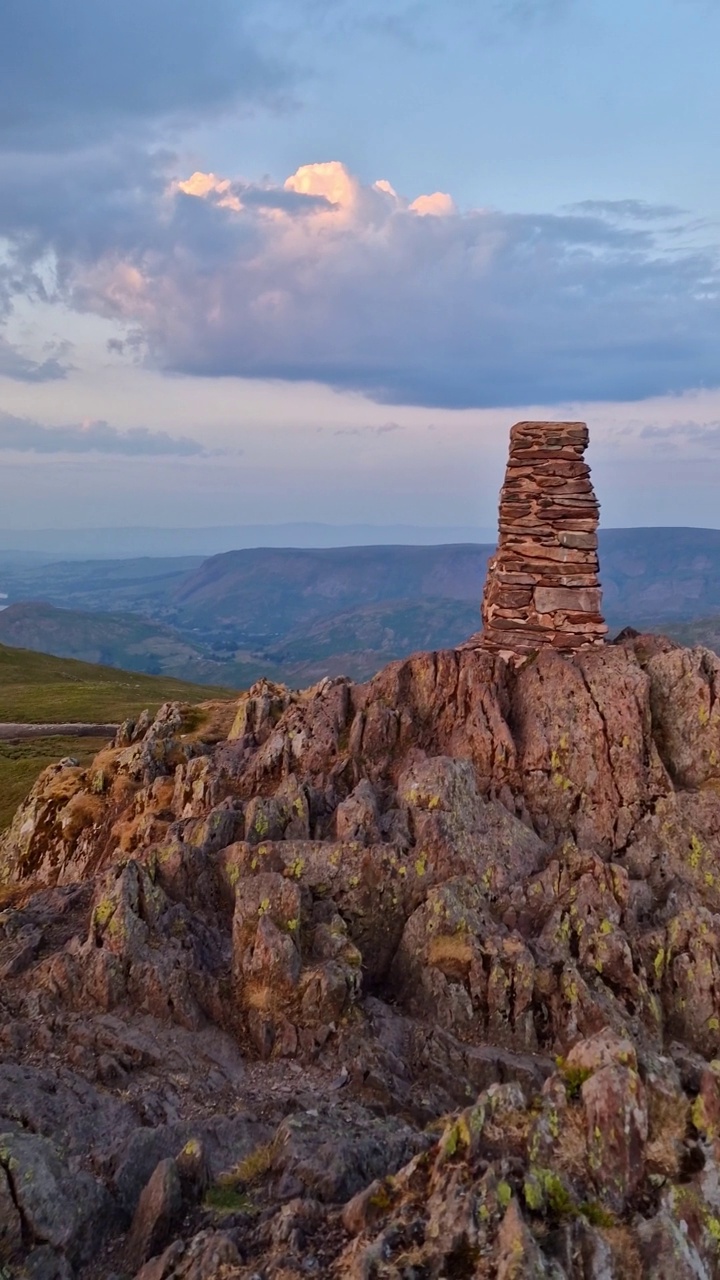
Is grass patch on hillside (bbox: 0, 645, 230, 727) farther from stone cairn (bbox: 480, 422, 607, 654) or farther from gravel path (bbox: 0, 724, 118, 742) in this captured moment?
stone cairn (bbox: 480, 422, 607, 654)

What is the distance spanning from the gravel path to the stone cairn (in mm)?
93291

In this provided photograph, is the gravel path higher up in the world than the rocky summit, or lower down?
lower down

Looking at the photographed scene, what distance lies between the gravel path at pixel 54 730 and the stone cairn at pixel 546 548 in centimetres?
9329

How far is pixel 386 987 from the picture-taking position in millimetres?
33062

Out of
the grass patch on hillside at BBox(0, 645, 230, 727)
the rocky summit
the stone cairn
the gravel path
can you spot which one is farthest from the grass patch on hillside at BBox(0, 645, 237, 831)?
the stone cairn

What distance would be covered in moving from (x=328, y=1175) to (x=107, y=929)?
13.6 meters

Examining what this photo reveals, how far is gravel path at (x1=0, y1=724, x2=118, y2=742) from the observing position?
128 meters

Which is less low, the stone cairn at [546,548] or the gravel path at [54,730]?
the stone cairn at [546,548]

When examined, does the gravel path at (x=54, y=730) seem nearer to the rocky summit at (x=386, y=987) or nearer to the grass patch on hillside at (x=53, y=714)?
the grass patch on hillside at (x=53, y=714)

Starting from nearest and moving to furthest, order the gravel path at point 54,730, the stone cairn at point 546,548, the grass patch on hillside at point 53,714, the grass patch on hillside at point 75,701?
the stone cairn at point 546,548, the grass patch on hillside at point 53,714, the gravel path at point 54,730, the grass patch on hillside at point 75,701

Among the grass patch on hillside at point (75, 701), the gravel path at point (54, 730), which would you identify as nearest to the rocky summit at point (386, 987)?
the gravel path at point (54, 730)

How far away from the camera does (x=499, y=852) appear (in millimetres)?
36688

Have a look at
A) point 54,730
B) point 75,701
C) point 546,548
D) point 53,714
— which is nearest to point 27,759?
point 54,730

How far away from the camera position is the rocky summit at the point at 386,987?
19719 millimetres
